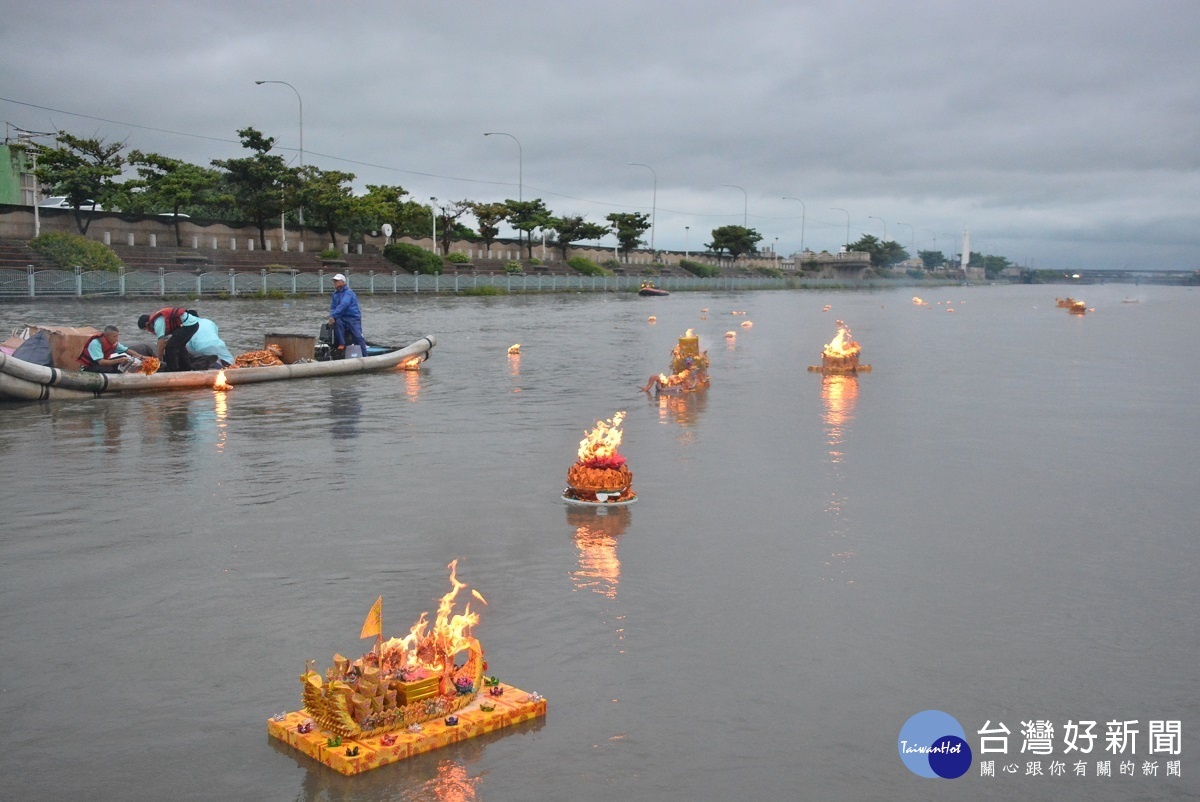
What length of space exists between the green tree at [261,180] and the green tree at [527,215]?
2888 cm

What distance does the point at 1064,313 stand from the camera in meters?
74.9

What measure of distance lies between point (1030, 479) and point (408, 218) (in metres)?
74.4

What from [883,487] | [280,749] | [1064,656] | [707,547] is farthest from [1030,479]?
[280,749]

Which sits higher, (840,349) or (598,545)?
(840,349)

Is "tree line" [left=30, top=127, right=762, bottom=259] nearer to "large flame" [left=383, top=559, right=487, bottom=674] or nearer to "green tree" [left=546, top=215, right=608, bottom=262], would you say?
"green tree" [left=546, top=215, right=608, bottom=262]

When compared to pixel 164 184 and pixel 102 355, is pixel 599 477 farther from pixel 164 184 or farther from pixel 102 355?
pixel 164 184

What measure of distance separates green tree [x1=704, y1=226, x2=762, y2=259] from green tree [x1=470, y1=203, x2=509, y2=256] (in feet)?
178

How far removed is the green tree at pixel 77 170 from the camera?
5788 cm

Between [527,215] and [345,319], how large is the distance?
77.2 metres

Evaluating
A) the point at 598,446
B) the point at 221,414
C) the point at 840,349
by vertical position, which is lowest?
the point at 221,414

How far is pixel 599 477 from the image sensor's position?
11555 mm

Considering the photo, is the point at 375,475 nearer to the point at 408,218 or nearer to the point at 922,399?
the point at 922,399

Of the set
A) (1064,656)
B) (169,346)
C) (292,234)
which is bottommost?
(1064,656)

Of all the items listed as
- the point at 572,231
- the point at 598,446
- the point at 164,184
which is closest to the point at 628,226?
the point at 572,231
